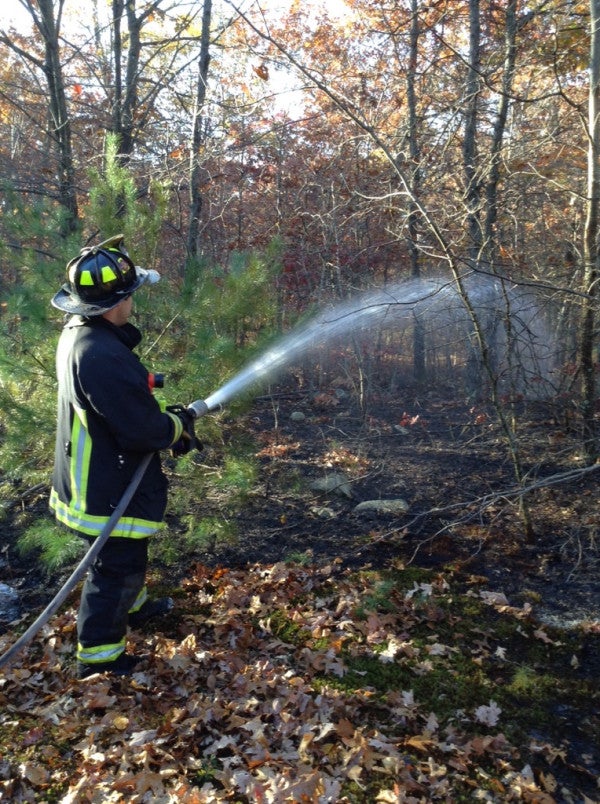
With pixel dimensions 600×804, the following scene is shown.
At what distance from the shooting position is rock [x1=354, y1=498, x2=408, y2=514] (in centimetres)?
621

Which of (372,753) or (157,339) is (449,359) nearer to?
(157,339)

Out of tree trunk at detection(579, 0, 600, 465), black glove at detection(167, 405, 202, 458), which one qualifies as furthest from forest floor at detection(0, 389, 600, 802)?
black glove at detection(167, 405, 202, 458)

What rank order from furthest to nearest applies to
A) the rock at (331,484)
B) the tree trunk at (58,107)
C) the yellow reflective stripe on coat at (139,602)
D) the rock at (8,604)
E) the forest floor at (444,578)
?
the tree trunk at (58,107) → the rock at (331,484) → the rock at (8,604) → the yellow reflective stripe on coat at (139,602) → the forest floor at (444,578)

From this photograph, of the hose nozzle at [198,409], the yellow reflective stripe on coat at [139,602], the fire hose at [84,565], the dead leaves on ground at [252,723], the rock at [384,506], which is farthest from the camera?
the rock at [384,506]

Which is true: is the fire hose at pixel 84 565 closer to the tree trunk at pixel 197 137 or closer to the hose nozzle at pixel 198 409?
the hose nozzle at pixel 198 409

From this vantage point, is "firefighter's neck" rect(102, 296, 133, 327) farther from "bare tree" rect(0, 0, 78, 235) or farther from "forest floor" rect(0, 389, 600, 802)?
"bare tree" rect(0, 0, 78, 235)

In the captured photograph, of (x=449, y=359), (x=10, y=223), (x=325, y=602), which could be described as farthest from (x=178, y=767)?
(x=449, y=359)

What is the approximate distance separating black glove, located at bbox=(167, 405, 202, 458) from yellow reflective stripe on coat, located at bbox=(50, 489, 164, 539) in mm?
476

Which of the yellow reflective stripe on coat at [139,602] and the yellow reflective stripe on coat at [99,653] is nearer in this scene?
the yellow reflective stripe on coat at [99,653]

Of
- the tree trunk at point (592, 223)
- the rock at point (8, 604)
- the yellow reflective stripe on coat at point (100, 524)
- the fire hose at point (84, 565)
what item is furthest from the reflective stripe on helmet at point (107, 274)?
the tree trunk at point (592, 223)

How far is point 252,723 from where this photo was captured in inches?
134

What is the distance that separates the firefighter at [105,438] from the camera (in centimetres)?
360

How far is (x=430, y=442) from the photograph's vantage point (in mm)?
8359

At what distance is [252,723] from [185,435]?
169 cm
